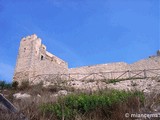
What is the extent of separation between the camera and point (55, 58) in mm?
25891

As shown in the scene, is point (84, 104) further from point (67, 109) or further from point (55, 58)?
point (55, 58)

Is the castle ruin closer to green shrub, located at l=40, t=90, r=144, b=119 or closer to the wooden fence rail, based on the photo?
the wooden fence rail

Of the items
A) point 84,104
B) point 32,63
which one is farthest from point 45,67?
point 84,104

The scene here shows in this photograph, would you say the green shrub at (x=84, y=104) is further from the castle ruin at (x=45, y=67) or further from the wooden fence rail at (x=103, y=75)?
the castle ruin at (x=45, y=67)

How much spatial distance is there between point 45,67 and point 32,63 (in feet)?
4.92

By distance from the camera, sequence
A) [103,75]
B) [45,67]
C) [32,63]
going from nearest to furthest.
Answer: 1. [103,75]
2. [45,67]
3. [32,63]

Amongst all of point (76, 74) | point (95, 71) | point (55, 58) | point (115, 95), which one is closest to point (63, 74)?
point (76, 74)

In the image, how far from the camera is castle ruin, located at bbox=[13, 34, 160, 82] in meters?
20.8

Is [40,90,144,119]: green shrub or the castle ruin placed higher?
the castle ruin

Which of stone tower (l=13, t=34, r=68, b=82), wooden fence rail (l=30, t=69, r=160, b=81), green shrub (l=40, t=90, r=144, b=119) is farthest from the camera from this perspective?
stone tower (l=13, t=34, r=68, b=82)

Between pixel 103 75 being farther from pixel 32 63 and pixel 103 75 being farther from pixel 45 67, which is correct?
pixel 32 63

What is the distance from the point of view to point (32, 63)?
22.5 metres

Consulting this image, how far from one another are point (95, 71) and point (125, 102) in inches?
701

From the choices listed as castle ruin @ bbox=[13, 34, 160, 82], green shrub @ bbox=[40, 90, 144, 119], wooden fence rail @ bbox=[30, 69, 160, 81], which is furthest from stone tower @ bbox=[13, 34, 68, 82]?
green shrub @ bbox=[40, 90, 144, 119]
